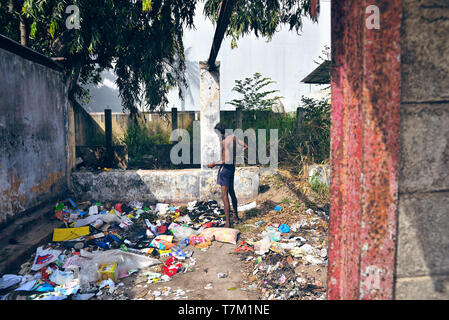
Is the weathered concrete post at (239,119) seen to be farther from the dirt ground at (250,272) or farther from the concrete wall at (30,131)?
the concrete wall at (30,131)

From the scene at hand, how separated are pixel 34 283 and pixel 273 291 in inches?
96.4

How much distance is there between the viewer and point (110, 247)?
412 centimetres

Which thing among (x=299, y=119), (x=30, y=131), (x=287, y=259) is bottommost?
(x=287, y=259)

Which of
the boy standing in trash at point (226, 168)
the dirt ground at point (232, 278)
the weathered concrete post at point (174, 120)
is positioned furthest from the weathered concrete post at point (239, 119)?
the dirt ground at point (232, 278)

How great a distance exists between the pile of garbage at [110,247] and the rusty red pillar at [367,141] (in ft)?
8.10

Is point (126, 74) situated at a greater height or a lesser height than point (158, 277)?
greater

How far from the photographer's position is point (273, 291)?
293cm

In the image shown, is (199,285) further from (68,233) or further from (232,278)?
(68,233)

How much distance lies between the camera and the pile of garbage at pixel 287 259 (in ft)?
9.62

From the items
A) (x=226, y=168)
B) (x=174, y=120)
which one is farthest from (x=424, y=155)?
(x=174, y=120)

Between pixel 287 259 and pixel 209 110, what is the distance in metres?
3.39

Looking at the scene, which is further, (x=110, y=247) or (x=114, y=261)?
(x=110, y=247)
